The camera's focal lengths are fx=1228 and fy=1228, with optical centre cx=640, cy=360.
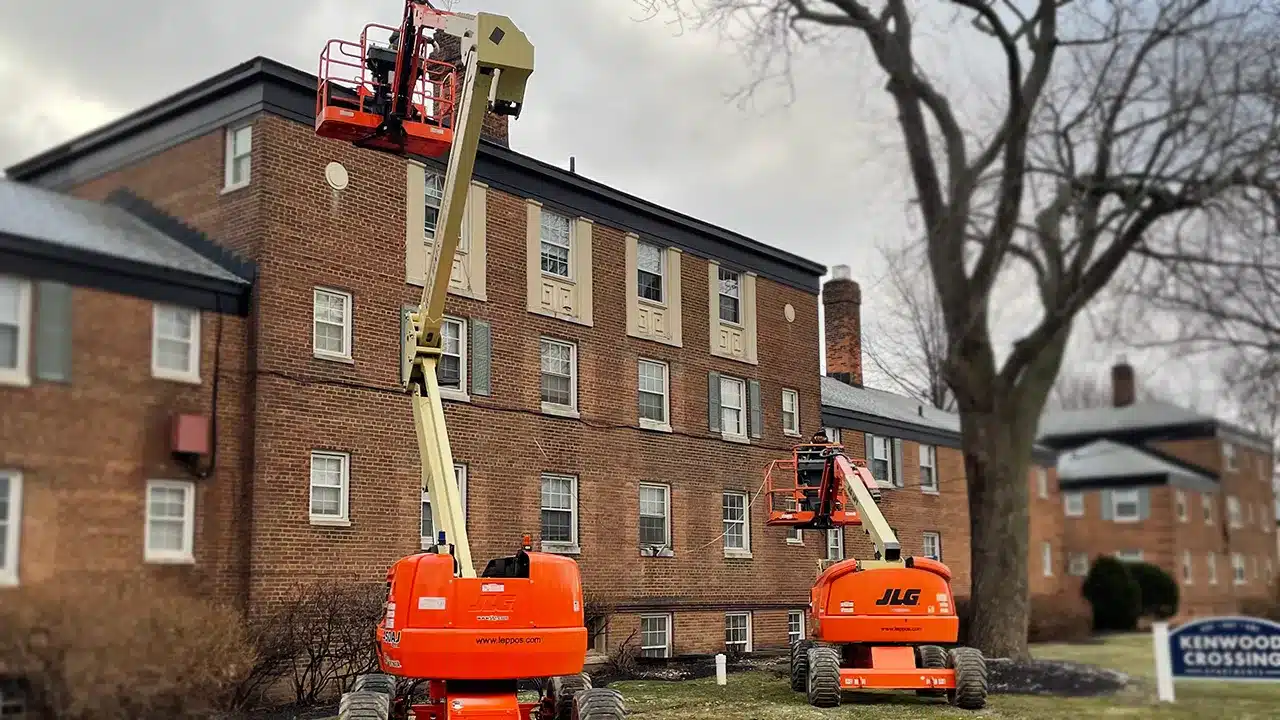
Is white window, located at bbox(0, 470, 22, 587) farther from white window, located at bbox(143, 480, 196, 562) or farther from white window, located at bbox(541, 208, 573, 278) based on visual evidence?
white window, located at bbox(541, 208, 573, 278)

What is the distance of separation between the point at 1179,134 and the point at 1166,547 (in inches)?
142

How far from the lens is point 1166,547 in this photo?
7895 millimetres

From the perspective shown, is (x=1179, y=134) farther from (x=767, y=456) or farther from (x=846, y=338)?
(x=846, y=338)

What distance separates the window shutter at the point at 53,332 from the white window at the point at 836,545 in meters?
20.9

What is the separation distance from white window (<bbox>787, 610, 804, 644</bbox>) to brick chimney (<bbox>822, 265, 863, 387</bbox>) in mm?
9286

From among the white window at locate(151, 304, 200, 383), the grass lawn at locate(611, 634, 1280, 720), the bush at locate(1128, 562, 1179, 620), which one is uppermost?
the white window at locate(151, 304, 200, 383)

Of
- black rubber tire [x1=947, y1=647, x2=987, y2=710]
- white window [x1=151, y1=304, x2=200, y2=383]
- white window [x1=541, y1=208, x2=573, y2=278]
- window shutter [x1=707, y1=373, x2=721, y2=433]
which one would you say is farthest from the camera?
window shutter [x1=707, y1=373, x2=721, y2=433]

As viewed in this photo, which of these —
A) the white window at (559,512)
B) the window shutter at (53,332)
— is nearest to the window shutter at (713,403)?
the white window at (559,512)

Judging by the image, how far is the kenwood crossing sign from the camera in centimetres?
610

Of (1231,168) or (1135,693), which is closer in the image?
(1135,693)

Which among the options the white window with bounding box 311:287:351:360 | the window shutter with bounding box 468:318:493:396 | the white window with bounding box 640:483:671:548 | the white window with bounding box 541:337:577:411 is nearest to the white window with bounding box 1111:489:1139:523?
the white window with bounding box 311:287:351:360

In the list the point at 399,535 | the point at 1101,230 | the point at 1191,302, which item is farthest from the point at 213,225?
the point at 1191,302

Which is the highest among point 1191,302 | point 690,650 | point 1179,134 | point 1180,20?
point 1180,20

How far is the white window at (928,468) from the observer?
35625 mm
